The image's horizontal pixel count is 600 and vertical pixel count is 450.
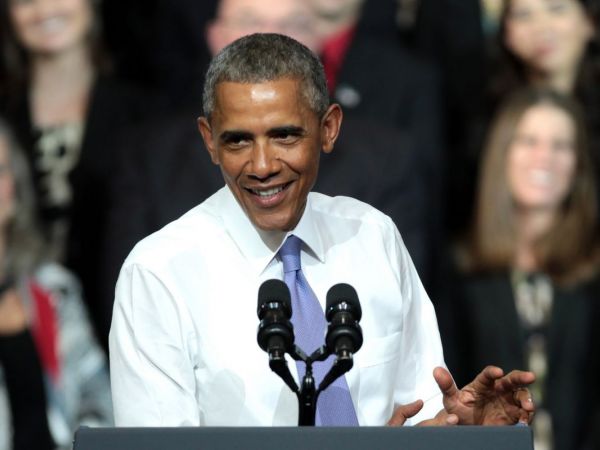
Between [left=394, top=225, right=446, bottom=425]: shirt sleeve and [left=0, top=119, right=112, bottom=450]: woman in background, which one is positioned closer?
[left=394, top=225, right=446, bottom=425]: shirt sleeve

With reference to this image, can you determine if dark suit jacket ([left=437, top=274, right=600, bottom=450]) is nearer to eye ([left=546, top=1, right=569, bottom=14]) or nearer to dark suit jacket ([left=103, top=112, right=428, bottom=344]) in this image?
dark suit jacket ([left=103, top=112, right=428, bottom=344])

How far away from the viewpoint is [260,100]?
2.06 metres

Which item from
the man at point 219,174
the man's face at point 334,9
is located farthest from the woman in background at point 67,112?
the man's face at point 334,9

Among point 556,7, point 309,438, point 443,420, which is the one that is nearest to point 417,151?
point 556,7

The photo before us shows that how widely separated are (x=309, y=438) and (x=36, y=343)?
219 centimetres

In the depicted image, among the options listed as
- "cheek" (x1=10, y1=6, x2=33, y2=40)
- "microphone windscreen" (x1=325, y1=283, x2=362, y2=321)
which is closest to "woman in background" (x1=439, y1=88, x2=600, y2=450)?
"cheek" (x1=10, y1=6, x2=33, y2=40)

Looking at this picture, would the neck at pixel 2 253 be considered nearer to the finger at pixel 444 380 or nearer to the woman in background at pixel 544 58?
the woman in background at pixel 544 58

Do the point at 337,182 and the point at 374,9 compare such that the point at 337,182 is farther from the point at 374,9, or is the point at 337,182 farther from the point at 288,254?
the point at 374,9

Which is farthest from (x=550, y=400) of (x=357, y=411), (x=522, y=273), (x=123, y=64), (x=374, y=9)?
(x=357, y=411)

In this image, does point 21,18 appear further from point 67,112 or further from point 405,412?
point 405,412

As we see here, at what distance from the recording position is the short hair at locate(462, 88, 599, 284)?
13.0ft

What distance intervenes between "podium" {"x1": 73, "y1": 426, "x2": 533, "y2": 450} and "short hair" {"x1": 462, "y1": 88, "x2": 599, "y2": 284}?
220cm

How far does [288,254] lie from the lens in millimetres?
2201

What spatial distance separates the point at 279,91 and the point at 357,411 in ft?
1.64
